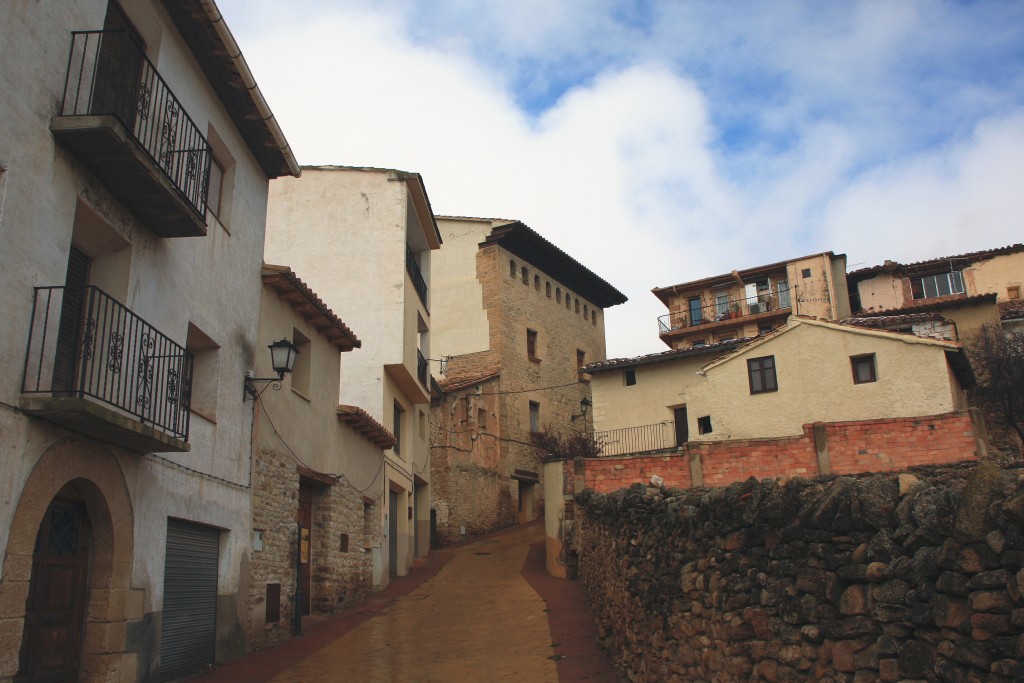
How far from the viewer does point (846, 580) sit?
15.9 feet

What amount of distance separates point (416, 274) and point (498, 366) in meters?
12.3

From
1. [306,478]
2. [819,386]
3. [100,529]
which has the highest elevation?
[819,386]

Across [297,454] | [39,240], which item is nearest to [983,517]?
[39,240]

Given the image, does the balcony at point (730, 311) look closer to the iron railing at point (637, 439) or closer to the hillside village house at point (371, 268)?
the iron railing at point (637, 439)

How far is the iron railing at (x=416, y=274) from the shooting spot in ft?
75.8

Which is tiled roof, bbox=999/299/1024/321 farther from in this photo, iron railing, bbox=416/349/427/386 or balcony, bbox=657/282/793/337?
iron railing, bbox=416/349/427/386

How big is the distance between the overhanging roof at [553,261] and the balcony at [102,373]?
1109 inches

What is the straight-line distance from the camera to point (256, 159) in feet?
44.5

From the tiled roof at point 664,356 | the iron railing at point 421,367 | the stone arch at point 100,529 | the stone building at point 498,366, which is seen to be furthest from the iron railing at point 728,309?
the stone arch at point 100,529

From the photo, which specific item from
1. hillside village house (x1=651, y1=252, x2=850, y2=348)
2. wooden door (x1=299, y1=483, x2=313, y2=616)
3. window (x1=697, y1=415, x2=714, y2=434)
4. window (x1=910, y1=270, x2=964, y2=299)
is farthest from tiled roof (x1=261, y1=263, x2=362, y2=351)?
window (x1=910, y1=270, x2=964, y2=299)

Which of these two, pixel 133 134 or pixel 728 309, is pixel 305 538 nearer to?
pixel 133 134

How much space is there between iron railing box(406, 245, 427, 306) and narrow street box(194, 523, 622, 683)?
8257 millimetres

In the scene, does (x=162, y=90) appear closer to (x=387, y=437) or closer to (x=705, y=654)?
(x=705, y=654)

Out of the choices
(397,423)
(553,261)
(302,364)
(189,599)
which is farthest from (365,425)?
(553,261)
